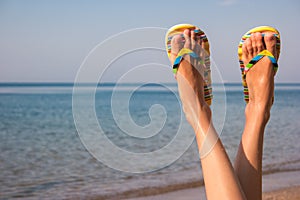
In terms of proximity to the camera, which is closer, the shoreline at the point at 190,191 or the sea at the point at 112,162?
the shoreline at the point at 190,191

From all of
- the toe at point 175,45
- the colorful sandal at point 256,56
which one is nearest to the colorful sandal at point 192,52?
the toe at point 175,45

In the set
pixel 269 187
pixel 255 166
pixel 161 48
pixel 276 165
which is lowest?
pixel 276 165

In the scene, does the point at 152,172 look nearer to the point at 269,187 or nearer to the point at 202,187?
the point at 202,187

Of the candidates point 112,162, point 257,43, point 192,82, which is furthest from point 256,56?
point 112,162

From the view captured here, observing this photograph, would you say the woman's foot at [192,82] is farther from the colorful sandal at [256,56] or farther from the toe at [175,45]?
the colorful sandal at [256,56]

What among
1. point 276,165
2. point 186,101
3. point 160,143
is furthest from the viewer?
point 160,143

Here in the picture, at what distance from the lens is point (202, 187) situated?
432 cm

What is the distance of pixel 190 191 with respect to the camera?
13.7 feet

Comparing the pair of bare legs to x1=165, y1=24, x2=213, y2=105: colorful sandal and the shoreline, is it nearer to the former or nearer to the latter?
x1=165, y1=24, x2=213, y2=105: colorful sandal

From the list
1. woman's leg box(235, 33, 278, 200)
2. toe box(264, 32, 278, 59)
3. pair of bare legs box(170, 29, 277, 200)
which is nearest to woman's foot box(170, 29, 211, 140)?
pair of bare legs box(170, 29, 277, 200)

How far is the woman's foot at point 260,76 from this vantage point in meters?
2.24

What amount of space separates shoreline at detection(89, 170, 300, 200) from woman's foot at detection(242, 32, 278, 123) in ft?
5.80

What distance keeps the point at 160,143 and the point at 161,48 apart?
4.63 metres

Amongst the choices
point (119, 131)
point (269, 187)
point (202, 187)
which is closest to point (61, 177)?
point (202, 187)
